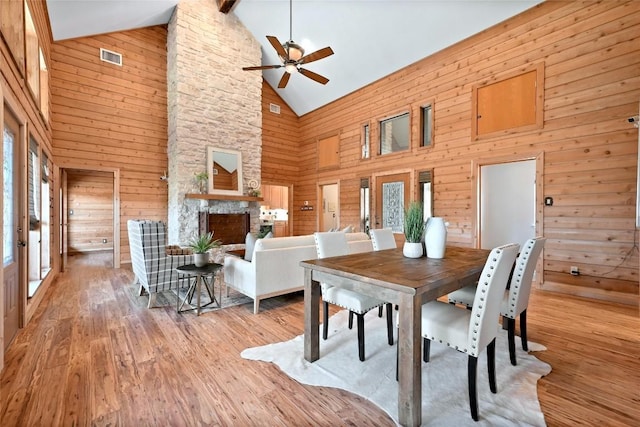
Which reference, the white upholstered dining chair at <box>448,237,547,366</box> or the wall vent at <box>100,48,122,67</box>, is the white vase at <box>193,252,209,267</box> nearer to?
the white upholstered dining chair at <box>448,237,547,366</box>

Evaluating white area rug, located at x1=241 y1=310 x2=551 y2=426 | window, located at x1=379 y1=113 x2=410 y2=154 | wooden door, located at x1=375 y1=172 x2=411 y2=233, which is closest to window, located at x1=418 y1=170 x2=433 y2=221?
wooden door, located at x1=375 y1=172 x2=411 y2=233

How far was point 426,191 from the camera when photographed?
581cm

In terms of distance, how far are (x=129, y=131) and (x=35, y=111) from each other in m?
2.95

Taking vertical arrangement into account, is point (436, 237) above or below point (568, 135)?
below

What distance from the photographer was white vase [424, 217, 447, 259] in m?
2.40

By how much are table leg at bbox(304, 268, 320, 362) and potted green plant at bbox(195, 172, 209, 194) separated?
506cm

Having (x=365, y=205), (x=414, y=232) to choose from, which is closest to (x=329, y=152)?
(x=365, y=205)

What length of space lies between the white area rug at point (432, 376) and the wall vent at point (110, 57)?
275 inches

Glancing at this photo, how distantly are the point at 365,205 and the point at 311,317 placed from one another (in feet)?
16.6

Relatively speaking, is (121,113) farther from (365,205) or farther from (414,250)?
(414,250)

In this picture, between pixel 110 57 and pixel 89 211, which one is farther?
pixel 89 211

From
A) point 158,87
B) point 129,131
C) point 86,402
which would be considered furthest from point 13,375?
point 158,87

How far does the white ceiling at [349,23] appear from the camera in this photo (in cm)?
476

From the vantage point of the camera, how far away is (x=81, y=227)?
8297mm
